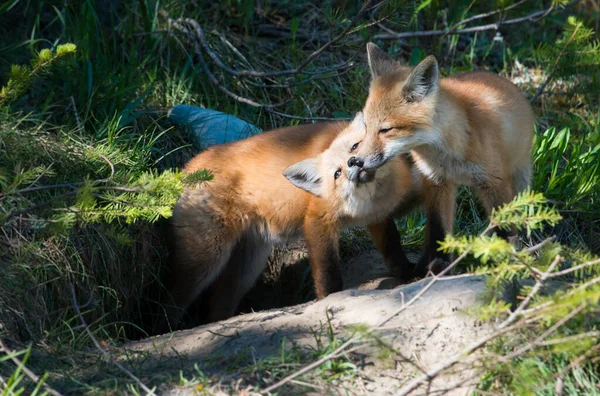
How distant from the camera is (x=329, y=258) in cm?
438

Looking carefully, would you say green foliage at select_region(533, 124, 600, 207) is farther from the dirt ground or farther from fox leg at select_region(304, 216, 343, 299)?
the dirt ground

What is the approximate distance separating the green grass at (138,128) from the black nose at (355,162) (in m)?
1.02

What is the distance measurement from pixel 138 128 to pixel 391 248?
7.27 feet

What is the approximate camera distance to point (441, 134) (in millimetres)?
4105

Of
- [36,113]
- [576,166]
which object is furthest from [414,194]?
[36,113]

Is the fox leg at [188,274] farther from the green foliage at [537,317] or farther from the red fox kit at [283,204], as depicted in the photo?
the green foliage at [537,317]

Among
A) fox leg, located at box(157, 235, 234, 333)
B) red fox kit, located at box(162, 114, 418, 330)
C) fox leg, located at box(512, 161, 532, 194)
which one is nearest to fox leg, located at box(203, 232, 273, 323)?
red fox kit, located at box(162, 114, 418, 330)

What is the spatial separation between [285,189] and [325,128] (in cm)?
50

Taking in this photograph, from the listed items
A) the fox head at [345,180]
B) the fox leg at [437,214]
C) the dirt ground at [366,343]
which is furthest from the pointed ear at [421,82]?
the dirt ground at [366,343]

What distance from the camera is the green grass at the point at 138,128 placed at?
3.51 meters

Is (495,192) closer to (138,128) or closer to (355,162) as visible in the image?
(355,162)

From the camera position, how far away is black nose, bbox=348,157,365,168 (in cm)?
405

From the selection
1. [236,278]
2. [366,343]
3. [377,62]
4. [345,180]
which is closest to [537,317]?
[366,343]

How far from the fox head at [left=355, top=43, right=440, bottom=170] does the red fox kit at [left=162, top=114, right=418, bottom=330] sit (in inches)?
8.4
